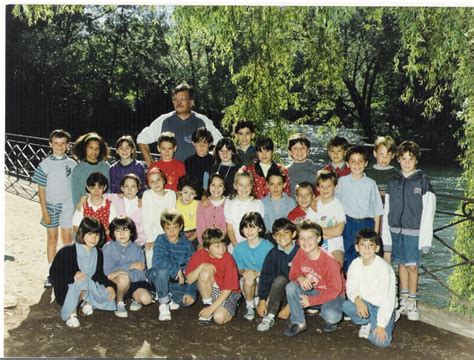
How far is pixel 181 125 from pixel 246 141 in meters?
0.67

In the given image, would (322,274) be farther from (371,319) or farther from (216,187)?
(216,187)

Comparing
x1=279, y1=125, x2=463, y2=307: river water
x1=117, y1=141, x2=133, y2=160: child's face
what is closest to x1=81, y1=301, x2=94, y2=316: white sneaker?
x1=117, y1=141, x2=133, y2=160: child's face

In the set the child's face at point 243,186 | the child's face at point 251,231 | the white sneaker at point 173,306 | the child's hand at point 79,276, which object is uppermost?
the child's face at point 243,186

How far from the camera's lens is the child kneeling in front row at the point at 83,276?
373cm

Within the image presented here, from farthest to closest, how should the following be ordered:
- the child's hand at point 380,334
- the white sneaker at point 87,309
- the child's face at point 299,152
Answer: the child's face at point 299,152 → the white sneaker at point 87,309 → the child's hand at point 380,334

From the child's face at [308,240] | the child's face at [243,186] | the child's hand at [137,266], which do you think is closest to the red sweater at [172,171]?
the child's face at [243,186]

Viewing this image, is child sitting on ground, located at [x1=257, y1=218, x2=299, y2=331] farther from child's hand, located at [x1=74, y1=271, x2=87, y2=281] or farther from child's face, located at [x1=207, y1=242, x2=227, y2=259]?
child's hand, located at [x1=74, y1=271, x2=87, y2=281]

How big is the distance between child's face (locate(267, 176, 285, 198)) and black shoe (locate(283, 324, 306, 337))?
1.01 metres

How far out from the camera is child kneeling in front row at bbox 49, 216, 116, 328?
147 inches

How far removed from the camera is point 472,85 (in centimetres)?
523

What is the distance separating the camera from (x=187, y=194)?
4.16m

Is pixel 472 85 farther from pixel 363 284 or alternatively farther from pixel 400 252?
pixel 363 284

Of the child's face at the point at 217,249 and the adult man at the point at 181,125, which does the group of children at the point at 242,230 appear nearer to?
the child's face at the point at 217,249

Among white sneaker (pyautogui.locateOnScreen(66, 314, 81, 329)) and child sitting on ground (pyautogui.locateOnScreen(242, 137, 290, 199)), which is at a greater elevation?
child sitting on ground (pyautogui.locateOnScreen(242, 137, 290, 199))
